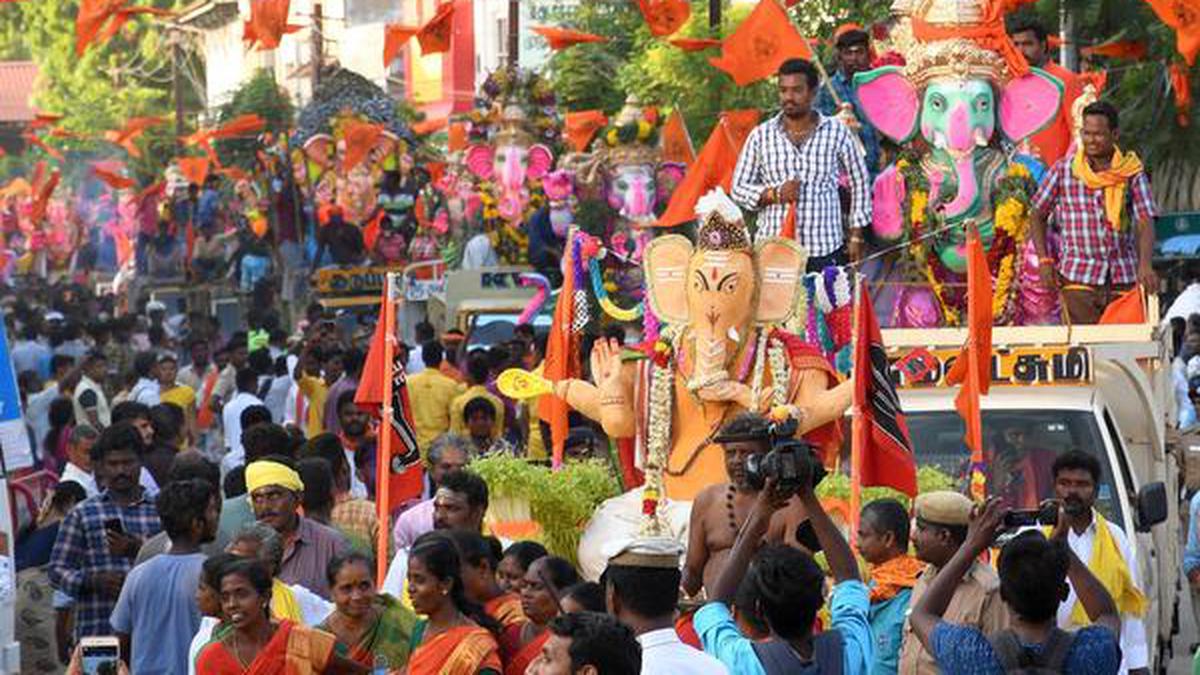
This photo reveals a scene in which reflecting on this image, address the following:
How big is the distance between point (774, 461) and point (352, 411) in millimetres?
8792

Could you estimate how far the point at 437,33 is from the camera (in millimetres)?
26906

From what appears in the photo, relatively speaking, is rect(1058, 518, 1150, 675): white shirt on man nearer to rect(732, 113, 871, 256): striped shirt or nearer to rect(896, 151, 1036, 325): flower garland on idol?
rect(896, 151, 1036, 325): flower garland on idol

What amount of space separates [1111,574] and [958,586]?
2311 millimetres

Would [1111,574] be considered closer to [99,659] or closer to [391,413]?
[391,413]

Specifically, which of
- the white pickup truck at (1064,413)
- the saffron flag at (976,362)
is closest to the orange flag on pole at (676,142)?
the white pickup truck at (1064,413)

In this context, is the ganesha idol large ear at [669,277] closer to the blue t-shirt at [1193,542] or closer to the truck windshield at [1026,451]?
the truck windshield at [1026,451]

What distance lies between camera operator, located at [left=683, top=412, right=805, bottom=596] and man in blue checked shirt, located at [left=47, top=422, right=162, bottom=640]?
2594 millimetres

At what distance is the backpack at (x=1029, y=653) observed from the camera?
8.16m

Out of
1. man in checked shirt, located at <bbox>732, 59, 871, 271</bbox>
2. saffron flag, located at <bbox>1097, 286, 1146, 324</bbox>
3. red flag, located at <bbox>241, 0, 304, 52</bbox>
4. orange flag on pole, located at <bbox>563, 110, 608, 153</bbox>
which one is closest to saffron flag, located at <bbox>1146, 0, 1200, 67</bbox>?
man in checked shirt, located at <bbox>732, 59, 871, 271</bbox>

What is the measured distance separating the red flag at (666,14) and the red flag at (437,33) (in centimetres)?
252

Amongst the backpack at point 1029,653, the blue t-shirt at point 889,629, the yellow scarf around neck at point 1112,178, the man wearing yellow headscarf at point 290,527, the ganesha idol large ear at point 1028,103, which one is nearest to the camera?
the backpack at point 1029,653

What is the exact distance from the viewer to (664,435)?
1324cm

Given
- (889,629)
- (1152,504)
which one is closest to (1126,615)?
(1152,504)

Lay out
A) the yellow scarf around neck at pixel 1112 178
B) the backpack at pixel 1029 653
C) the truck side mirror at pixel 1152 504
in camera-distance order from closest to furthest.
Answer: the backpack at pixel 1029 653, the truck side mirror at pixel 1152 504, the yellow scarf around neck at pixel 1112 178
